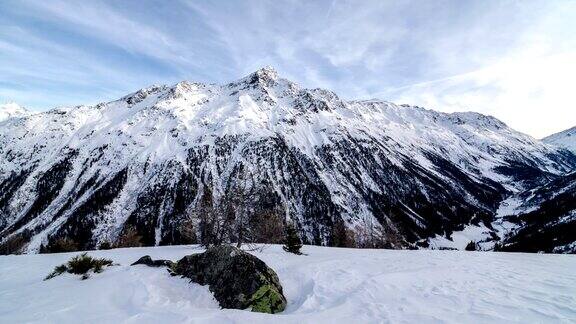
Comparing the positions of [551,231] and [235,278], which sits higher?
[235,278]

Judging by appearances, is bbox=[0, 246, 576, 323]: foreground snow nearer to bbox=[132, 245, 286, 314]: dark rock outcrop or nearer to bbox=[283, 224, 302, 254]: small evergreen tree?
bbox=[132, 245, 286, 314]: dark rock outcrop

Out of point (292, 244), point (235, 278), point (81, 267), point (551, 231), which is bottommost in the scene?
point (551, 231)

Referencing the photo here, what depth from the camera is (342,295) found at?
12352 mm

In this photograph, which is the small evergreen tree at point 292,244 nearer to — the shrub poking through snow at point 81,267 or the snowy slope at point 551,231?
the shrub poking through snow at point 81,267

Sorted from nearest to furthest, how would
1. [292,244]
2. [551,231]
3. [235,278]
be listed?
[235,278] < [292,244] < [551,231]

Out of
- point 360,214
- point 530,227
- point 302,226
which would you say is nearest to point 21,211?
point 302,226

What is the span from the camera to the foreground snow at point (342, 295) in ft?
32.3

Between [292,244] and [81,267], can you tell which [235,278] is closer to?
[81,267]

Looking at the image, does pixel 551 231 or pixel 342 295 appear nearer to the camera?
pixel 342 295

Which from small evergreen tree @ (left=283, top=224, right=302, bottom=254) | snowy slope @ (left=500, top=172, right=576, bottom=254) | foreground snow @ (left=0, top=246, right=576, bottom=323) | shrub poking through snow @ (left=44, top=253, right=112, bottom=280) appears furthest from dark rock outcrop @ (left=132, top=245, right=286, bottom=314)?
snowy slope @ (left=500, top=172, right=576, bottom=254)

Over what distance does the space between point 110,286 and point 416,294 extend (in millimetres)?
10682

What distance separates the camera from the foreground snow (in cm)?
984

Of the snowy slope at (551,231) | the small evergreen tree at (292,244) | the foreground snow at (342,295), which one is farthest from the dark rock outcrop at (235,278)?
the snowy slope at (551,231)

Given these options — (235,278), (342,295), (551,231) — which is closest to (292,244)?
(235,278)
